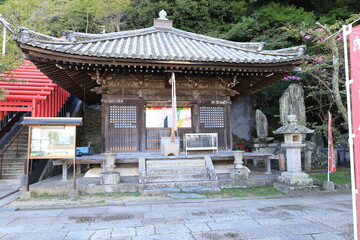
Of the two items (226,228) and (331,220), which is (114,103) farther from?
(331,220)

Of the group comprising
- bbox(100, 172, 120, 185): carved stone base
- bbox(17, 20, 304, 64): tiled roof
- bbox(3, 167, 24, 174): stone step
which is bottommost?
bbox(3, 167, 24, 174): stone step

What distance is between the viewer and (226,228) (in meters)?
4.05

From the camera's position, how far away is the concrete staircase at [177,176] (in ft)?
21.7

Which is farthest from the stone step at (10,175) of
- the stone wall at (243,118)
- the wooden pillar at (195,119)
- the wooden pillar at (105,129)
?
the stone wall at (243,118)

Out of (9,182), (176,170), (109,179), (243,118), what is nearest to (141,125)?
(176,170)

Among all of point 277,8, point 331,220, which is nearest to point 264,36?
point 277,8

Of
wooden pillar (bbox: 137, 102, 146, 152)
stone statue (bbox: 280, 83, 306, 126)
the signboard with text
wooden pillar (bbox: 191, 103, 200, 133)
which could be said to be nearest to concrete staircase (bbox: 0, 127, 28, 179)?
the signboard with text

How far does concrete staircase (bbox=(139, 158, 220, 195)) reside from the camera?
21.7 ft

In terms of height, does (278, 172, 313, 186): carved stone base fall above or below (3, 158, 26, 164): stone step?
below

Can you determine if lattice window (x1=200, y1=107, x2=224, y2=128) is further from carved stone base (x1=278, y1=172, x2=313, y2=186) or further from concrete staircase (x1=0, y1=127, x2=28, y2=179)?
concrete staircase (x1=0, y1=127, x2=28, y2=179)

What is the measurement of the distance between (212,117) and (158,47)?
380cm

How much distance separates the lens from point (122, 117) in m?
8.72

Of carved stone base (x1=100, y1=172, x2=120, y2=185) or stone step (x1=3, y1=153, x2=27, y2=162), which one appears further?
stone step (x1=3, y1=153, x2=27, y2=162)

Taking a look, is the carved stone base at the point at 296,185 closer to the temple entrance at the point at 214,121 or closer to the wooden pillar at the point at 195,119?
the temple entrance at the point at 214,121
